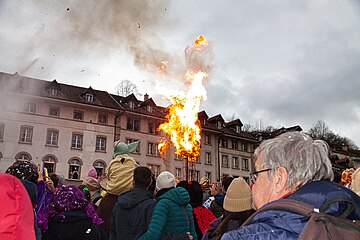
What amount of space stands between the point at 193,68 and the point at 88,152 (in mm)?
19415

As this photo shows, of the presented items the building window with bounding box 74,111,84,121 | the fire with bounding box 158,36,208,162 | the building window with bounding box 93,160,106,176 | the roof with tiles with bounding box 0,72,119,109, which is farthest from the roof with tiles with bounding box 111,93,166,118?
the fire with bounding box 158,36,208,162

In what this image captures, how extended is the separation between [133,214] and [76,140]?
32529 millimetres

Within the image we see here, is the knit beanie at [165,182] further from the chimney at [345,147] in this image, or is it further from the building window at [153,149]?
the chimney at [345,147]

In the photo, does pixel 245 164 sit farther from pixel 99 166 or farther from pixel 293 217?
pixel 293 217

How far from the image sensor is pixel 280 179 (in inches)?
83.0

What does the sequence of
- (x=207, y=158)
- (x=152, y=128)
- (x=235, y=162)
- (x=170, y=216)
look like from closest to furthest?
(x=170, y=216) < (x=152, y=128) < (x=207, y=158) < (x=235, y=162)

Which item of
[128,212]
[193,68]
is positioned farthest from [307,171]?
[193,68]

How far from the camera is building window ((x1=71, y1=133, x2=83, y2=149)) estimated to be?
35.1 m

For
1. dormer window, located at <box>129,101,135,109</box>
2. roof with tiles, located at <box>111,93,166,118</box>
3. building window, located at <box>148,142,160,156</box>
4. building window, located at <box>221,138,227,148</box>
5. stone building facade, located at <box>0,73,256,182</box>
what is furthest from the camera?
building window, located at <box>221,138,227,148</box>

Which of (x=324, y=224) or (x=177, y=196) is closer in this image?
(x=324, y=224)

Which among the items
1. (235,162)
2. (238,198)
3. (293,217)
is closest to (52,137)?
(235,162)

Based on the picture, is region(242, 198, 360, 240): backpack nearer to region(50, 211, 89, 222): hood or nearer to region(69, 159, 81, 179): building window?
region(50, 211, 89, 222): hood

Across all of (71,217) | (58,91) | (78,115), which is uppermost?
(58,91)

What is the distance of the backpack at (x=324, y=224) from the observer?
5.08 feet
